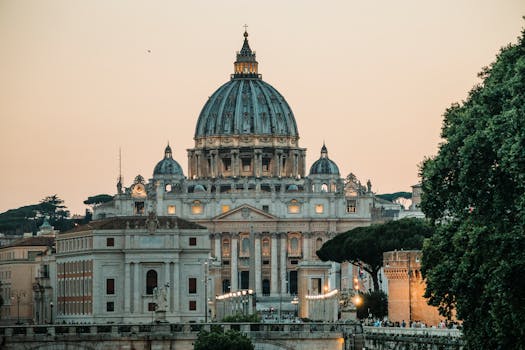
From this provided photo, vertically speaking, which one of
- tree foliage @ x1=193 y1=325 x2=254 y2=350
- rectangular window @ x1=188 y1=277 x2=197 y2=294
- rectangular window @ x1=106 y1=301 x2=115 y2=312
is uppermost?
rectangular window @ x1=188 y1=277 x2=197 y2=294

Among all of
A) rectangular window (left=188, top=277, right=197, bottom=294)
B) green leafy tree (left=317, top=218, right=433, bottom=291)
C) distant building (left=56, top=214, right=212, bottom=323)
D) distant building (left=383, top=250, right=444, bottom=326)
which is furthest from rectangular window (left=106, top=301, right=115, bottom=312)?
distant building (left=383, top=250, right=444, bottom=326)

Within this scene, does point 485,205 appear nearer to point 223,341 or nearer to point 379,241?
point 223,341

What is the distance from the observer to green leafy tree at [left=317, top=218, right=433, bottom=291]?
135 metres

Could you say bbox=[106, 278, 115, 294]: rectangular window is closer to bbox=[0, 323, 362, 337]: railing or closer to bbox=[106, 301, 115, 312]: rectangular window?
bbox=[106, 301, 115, 312]: rectangular window

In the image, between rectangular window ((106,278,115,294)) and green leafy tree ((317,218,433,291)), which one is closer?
rectangular window ((106,278,115,294))

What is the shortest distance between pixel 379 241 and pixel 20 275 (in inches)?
1598

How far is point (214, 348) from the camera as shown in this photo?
286 ft

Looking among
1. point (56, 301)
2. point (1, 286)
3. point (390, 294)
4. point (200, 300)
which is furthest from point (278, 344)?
point (1, 286)

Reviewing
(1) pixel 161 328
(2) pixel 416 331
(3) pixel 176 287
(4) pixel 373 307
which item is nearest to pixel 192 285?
(3) pixel 176 287

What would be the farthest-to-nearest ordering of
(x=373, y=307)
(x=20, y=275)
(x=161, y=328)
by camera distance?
(x=20, y=275), (x=373, y=307), (x=161, y=328)

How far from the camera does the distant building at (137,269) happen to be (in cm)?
13012

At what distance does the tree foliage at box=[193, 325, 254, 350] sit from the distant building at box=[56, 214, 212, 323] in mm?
39226

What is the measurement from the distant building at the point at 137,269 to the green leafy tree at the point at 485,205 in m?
60.1

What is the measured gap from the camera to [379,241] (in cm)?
13962
